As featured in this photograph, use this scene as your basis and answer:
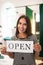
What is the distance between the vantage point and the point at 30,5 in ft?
4.49

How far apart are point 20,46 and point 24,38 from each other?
0.25 feet

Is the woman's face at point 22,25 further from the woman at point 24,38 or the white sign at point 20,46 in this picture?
the white sign at point 20,46

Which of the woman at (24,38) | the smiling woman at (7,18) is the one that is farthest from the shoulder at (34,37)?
the smiling woman at (7,18)

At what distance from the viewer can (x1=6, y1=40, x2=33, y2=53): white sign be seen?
1343mm

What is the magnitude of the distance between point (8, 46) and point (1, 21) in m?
0.23

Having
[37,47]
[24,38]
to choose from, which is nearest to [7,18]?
[24,38]

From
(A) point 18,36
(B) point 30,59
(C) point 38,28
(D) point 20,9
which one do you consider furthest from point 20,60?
(D) point 20,9

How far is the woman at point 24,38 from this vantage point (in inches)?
53.1

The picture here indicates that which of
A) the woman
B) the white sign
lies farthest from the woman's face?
the white sign

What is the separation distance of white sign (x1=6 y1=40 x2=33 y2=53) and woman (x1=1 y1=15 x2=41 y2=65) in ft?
0.10

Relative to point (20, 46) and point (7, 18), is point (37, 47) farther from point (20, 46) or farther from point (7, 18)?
point (7, 18)

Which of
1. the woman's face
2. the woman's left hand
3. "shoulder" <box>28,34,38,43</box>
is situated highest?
the woman's face

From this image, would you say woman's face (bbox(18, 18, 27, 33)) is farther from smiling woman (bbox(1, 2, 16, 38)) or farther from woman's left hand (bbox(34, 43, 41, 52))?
woman's left hand (bbox(34, 43, 41, 52))

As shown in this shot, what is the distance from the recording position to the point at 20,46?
1363 mm
